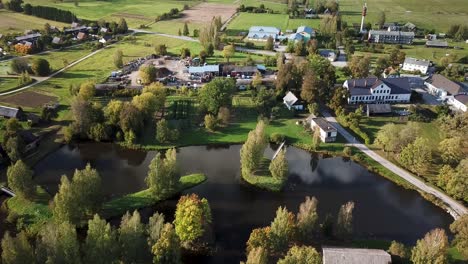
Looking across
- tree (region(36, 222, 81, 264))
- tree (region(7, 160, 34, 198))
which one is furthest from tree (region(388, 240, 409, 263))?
tree (region(7, 160, 34, 198))

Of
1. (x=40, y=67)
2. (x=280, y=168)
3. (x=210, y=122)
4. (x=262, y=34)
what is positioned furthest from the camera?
(x=262, y=34)

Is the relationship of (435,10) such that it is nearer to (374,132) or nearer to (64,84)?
(374,132)

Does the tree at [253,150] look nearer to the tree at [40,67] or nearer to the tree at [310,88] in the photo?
the tree at [310,88]

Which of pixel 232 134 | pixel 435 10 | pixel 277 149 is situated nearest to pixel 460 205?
pixel 277 149

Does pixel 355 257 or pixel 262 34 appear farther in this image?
pixel 262 34

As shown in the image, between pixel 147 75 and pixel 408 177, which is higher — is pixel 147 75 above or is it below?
above

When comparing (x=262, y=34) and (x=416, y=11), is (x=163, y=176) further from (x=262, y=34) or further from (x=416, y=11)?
(x=416, y=11)

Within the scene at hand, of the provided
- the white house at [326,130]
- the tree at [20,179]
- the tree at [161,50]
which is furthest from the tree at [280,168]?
the tree at [161,50]

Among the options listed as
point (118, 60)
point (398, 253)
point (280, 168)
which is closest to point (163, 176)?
point (280, 168)
